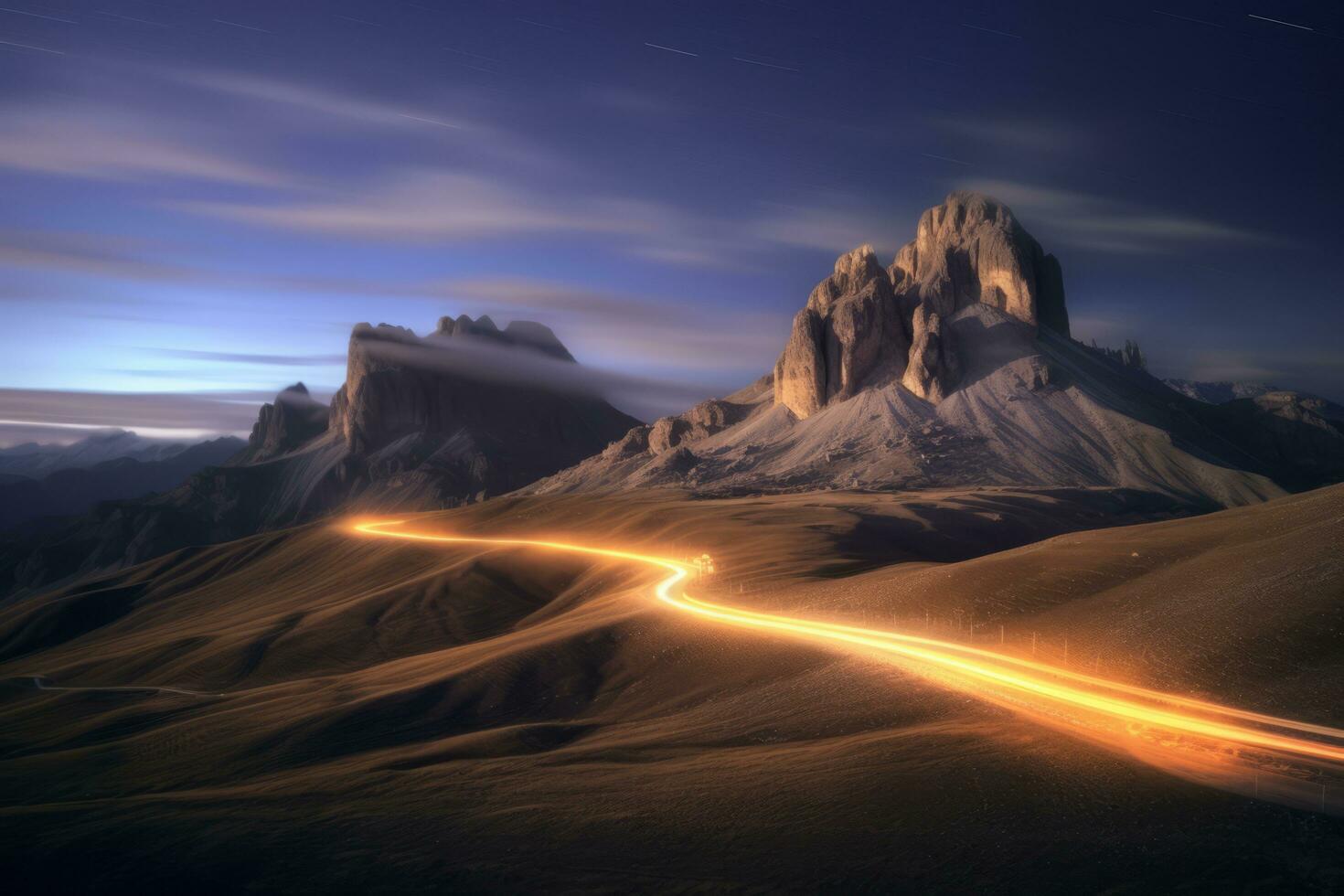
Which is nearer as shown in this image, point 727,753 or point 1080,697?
point 727,753

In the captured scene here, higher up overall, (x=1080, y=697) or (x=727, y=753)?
(x=1080, y=697)

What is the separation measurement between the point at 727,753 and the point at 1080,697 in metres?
11.3

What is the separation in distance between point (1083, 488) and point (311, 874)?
159 m

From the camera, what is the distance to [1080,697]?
86.2ft

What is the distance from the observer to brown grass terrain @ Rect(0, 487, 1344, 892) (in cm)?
1698

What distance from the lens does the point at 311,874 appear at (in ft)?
61.4

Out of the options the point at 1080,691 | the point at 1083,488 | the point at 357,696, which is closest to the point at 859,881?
the point at 1080,691

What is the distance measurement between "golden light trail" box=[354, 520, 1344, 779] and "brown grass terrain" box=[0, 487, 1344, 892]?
1.24 m

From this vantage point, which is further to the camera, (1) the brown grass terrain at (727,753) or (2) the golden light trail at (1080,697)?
(2) the golden light trail at (1080,697)

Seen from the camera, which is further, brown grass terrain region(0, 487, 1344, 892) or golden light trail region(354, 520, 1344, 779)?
golden light trail region(354, 520, 1344, 779)

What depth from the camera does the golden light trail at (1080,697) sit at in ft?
69.5

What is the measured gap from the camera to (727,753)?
25734mm

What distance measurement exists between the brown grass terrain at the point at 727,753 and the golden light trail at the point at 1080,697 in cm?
124

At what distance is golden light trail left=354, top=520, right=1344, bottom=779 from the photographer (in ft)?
69.5
